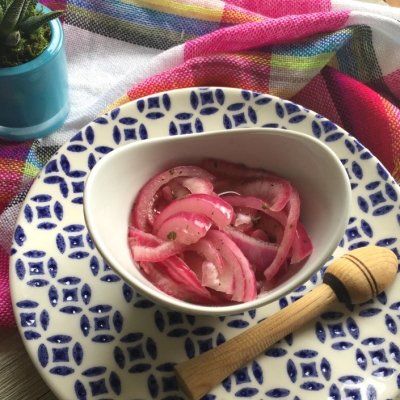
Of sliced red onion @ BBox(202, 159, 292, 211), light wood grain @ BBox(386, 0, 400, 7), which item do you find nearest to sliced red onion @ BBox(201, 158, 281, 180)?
sliced red onion @ BBox(202, 159, 292, 211)

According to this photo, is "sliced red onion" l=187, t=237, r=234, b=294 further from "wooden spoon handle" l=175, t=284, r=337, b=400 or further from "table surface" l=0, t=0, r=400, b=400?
"table surface" l=0, t=0, r=400, b=400

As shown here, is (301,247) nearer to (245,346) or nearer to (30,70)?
(245,346)

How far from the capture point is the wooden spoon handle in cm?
64

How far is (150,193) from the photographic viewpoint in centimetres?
74

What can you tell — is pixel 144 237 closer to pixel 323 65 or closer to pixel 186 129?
pixel 186 129

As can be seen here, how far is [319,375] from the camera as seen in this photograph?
67 cm

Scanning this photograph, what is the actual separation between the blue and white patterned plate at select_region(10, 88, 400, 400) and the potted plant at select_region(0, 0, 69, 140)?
0.12 m

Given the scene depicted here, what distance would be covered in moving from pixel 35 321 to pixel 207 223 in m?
0.25

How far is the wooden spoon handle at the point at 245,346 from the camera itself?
0.64 metres

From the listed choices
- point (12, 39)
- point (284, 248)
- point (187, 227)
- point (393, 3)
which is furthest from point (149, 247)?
point (393, 3)

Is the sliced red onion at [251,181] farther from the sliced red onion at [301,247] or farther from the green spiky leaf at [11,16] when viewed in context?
the green spiky leaf at [11,16]

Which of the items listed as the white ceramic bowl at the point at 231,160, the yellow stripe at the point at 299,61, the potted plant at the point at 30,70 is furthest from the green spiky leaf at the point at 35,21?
the yellow stripe at the point at 299,61

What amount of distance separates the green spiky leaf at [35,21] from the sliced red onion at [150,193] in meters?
0.30

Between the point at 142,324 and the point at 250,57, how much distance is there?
538 millimetres
